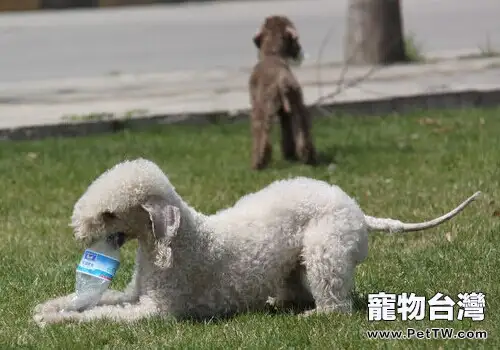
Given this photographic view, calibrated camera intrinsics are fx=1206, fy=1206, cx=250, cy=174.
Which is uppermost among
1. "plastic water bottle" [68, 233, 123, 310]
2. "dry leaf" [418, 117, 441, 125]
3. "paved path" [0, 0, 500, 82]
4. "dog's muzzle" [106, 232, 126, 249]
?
"dog's muzzle" [106, 232, 126, 249]

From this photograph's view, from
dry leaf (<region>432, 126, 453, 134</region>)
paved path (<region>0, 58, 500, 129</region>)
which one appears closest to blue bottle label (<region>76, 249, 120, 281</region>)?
paved path (<region>0, 58, 500, 129</region>)

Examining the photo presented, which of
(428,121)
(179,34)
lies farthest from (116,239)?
(179,34)

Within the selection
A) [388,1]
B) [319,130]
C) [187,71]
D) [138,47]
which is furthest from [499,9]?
[319,130]

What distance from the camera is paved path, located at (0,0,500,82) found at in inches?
665

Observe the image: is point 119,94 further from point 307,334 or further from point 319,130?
point 307,334

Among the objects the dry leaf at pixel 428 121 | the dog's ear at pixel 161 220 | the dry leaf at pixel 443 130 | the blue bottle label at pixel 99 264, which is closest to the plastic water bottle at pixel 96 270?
the blue bottle label at pixel 99 264

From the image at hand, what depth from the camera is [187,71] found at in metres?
15.9

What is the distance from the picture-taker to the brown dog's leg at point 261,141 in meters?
8.79

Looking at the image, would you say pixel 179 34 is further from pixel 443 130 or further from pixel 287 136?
pixel 287 136

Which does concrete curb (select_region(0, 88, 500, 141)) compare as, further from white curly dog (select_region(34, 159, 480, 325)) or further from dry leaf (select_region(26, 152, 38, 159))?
white curly dog (select_region(34, 159, 480, 325))

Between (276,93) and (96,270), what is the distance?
3.72 meters

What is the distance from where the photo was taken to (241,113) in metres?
11.2

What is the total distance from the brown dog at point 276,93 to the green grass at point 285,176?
0.20 metres

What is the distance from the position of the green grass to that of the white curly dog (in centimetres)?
13
